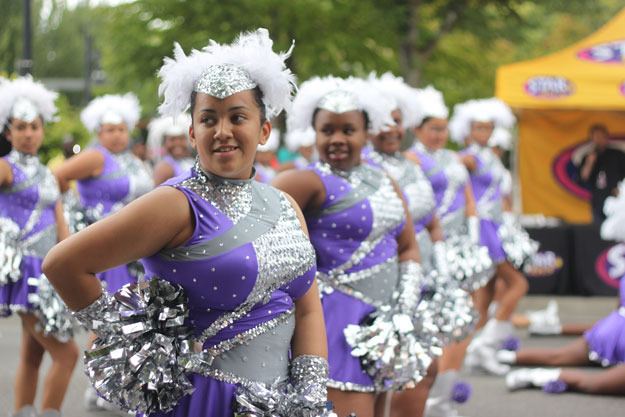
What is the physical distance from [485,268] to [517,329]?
4038mm

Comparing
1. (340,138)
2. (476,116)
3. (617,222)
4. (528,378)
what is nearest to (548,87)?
(476,116)

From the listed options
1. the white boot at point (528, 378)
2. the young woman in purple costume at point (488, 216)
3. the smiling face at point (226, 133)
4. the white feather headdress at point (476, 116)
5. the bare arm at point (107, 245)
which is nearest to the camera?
the bare arm at point (107, 245)

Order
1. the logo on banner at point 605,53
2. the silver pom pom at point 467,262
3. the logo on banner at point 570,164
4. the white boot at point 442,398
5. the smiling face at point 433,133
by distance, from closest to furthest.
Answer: the white boot at point 442,398 < the silver pom pom at point 467,262 < the smiling face at point 433,133 < the logo on banner at point 605,53 < the logo on banner at point 570,164

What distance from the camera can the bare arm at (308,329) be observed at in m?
3.49

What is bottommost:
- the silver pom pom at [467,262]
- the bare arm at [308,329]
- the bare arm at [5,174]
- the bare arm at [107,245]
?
the silver pom pom at [467,262]

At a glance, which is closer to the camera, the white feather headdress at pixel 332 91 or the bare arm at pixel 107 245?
the bare arm at pixel 107 245

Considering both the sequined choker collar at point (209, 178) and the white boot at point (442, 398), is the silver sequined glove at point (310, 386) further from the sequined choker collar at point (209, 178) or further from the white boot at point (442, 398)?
the white boot at point (442, 398)

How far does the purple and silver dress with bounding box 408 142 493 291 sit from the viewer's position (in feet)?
24.8

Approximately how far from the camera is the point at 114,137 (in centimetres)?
840

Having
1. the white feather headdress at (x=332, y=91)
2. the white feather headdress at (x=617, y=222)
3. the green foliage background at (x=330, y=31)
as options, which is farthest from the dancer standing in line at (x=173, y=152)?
the green foliage background at (x=330, y=31)

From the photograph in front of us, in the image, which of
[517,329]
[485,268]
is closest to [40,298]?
[485,268]

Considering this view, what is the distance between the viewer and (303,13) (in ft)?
63.0

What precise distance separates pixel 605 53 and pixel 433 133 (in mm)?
7328

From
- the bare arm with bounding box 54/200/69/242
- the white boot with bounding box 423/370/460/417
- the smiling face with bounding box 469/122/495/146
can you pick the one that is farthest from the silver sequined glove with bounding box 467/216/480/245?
the bare arm with bounding box 54/200/69/242
